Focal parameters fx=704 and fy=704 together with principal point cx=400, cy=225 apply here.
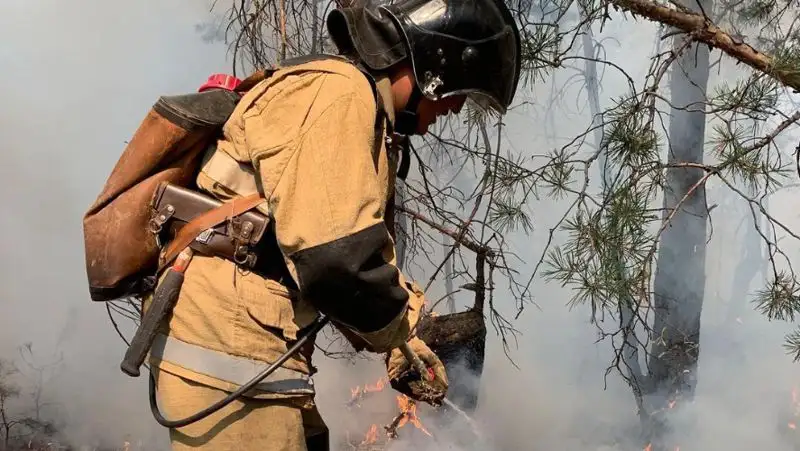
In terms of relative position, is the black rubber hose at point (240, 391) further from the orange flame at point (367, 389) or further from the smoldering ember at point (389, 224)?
the orange flame at point (367, 389)

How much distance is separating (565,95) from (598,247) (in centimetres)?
200

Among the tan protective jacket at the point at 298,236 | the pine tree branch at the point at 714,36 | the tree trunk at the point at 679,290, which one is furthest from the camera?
the tree trunk at the point at 679,290

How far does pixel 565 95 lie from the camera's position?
406cm

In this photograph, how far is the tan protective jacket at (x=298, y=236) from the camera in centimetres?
115

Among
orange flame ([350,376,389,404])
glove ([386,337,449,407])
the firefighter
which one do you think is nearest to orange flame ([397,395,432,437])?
orange flame ([350,376,389,404])

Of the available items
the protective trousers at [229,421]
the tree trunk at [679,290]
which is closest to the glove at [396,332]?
the protective trousers at [229,421]

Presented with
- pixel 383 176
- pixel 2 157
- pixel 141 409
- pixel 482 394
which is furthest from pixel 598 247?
pixel 2 157

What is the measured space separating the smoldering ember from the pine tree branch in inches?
0.4

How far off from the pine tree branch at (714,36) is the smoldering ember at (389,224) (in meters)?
0.01

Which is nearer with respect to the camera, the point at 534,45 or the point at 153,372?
the point at 153,372

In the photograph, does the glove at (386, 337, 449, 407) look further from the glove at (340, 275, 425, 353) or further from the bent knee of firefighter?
the bent knee of firefighter

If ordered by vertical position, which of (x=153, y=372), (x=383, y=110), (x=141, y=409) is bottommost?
(x=141, y=409)

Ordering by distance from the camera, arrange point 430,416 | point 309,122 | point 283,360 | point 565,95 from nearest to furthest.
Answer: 1. point 309,122
2. point 283,360
3. point 430,416
4. point 565,95

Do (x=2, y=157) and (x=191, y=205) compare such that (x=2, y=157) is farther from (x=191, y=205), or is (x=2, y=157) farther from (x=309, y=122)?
(x=309, y=122)
